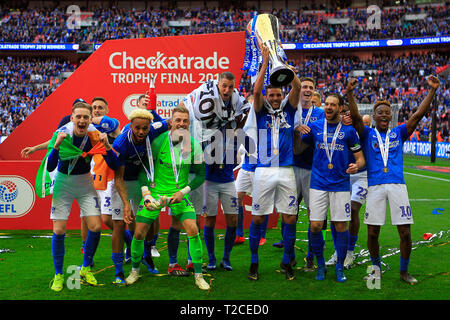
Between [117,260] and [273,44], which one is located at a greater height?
[273,44]

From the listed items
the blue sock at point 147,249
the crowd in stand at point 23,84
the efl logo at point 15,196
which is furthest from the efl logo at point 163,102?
the crowd in stand at point 23,84

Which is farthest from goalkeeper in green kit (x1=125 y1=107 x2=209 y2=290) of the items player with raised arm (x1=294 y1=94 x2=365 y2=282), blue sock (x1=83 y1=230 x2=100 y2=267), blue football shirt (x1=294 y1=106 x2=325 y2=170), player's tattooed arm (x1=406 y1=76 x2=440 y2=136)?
player's tattooed arm (x1=406 y1=76 x2=440 y2=136)

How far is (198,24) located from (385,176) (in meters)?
45.0

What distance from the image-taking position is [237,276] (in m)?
5.65

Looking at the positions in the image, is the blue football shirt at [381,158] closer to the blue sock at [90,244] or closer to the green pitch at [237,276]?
the green pitch at [237,276]

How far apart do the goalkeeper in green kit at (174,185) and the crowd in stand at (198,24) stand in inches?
1575

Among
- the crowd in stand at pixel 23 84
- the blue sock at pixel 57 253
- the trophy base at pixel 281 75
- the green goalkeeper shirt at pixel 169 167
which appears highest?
the crowd in stand at pixel 23 84

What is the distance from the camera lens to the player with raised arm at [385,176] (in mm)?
5207

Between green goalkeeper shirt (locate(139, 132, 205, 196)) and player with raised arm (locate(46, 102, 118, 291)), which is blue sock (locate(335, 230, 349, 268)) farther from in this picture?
player with raised arm (locate(46, 102, 118, 291))

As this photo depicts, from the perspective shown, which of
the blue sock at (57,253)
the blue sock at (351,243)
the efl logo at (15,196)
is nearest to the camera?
the blue sock at (57,253)

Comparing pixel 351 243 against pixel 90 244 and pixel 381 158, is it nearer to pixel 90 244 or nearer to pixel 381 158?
pixel 381 158

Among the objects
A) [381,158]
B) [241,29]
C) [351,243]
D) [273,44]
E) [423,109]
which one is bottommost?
[351,243]

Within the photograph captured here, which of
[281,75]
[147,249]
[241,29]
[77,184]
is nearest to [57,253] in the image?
[77,184]

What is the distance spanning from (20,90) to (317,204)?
38.1 meters
